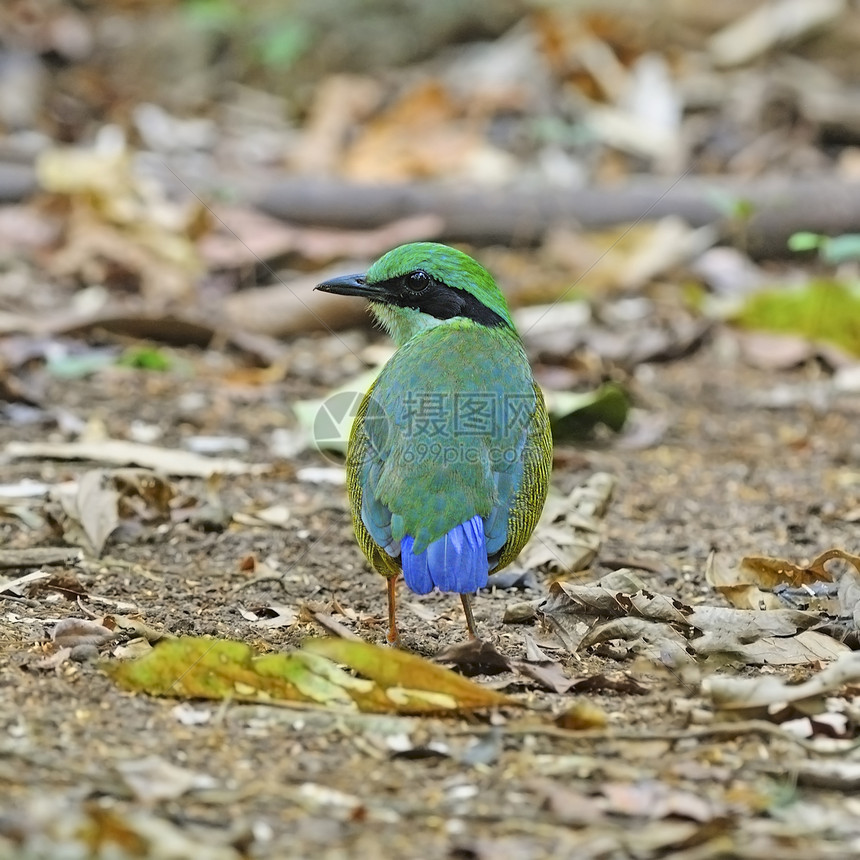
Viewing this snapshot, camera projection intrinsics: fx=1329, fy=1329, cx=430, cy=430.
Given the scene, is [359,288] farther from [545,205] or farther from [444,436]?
[545,205]

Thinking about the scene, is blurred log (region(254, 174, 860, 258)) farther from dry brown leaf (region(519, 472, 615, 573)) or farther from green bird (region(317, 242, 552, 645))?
green bird (region(317, 242, 552, 645))

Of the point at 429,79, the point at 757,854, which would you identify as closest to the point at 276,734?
the point at 757,854

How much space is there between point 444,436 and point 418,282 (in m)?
0.84

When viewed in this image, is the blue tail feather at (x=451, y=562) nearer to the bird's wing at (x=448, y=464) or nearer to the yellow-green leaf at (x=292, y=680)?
the bird's wing at (x=448, y=464)

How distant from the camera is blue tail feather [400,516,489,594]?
3514 mm

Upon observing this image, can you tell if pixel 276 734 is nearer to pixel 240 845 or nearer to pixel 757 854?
pixel 240 845

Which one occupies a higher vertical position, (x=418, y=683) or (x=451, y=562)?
(x=451, y=562)

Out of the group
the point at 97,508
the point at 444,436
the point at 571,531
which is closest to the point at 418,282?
the point at 444,436

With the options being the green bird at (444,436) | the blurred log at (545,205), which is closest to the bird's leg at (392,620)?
the green bird at (444,436)

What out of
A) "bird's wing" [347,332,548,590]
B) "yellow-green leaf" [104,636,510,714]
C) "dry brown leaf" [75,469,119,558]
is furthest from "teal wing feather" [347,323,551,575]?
"dry brown leaf" [75,469,119,558]

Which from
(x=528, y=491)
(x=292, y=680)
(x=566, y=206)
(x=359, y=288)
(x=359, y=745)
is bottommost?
(x=359, y=745)

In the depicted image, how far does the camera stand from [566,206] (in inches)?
394

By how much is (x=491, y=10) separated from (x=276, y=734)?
11578 millimetres

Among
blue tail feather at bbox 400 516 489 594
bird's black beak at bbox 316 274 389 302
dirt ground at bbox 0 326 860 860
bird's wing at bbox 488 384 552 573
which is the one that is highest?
bird's black beak at bbox 316 274 389 302
